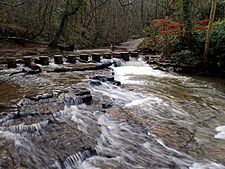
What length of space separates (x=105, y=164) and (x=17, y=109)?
2.62 m

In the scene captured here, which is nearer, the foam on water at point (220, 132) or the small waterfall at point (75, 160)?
the small waterfall at point (75, 160)

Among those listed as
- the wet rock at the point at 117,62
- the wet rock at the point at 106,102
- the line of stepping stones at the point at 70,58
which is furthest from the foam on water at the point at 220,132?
the wet rock at the point at 117,62

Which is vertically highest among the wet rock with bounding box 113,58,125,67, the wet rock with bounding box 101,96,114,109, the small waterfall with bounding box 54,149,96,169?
the wet rock with bounding box 113,58,125,67

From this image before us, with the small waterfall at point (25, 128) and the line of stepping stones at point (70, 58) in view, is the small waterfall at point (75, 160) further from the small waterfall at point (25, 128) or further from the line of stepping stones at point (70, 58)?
the line of stepping stones at point (70, 58)

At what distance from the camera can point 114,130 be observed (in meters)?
6.52

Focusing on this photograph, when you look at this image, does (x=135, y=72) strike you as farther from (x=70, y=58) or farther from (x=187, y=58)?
(x=70, y=58)

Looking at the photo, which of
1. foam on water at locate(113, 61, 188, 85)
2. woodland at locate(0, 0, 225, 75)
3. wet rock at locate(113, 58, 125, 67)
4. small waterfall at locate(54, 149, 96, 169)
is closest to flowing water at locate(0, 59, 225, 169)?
small waterfall at locate(54, 149, 96, 169)

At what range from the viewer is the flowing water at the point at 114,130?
512cm

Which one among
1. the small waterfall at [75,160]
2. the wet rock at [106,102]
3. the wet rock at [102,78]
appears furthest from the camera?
the wet rock at [102,78]

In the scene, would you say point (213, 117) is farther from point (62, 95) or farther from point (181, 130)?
point (62, 95)

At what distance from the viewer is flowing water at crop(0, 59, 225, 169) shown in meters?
5.12

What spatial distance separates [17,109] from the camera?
21.7 feet

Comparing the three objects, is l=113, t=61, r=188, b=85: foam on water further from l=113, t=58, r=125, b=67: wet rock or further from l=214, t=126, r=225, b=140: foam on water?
l=214, t=126, r=225, b=140: foam on water

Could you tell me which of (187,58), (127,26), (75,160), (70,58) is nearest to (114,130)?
(75,160)
